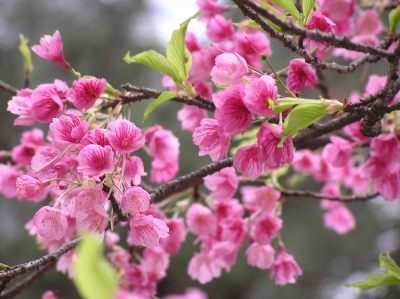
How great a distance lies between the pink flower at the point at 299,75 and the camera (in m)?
0.68

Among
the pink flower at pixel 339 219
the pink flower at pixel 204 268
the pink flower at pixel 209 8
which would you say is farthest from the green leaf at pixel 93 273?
the pink flower at pixel 339 219

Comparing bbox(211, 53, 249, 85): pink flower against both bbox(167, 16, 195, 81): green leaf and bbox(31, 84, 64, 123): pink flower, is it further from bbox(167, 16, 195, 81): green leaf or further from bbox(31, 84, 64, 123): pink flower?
bbox(31, 84, 64, 123): pink flower

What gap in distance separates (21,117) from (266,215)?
49 centimetres

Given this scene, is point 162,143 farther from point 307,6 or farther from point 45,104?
point 307,6

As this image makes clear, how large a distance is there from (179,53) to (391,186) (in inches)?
18.9

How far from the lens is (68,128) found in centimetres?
66

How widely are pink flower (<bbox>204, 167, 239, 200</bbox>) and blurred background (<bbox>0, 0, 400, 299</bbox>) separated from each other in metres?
0.66

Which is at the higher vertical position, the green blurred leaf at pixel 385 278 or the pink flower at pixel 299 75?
the pink flower at pixel 299 75

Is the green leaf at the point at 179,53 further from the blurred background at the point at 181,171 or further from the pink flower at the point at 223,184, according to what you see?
the blurred background at the point at 181,171

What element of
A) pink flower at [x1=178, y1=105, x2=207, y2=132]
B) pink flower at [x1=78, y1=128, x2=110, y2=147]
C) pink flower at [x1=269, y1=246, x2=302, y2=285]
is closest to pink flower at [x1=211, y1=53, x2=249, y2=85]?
pink flower at [x1=78, y1=128, x2=110, y2=147]

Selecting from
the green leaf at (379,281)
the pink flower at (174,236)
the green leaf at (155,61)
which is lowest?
the green leaf at (379,281)

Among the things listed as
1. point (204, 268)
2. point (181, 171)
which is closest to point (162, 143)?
point (204, 268)

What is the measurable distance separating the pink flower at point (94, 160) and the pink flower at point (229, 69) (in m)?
0.16

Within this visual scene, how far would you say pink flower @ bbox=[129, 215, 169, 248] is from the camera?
2.20 feet
